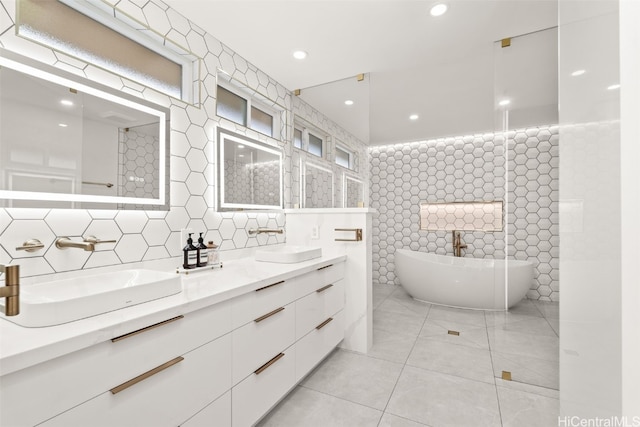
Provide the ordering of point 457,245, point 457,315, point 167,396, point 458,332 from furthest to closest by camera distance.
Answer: point 457,245, point 457,315, point 458,332, point 167,396

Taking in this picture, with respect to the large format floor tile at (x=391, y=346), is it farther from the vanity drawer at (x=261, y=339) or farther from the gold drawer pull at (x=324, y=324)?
the vanity drawer at (x=261, y=339)

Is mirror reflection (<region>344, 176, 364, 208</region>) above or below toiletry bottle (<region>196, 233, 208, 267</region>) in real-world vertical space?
above

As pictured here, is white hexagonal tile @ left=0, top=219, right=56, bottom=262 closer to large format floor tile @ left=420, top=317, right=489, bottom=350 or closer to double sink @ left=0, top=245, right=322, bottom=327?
double sink @ left=0, top=245, right=322, bottom=327

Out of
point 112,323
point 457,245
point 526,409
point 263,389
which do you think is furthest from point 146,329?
point 457,245

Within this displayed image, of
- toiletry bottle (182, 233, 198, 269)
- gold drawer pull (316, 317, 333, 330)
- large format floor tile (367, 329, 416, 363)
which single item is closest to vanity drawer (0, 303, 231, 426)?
toiletry bottle (182, 233, 198, 269)

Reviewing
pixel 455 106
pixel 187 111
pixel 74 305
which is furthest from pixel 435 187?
pixel 74 305

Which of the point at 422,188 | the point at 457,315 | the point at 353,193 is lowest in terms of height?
the point at 457,315

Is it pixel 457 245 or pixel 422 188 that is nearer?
pixel 457 245

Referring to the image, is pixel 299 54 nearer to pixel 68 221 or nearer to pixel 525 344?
pixel 68 221

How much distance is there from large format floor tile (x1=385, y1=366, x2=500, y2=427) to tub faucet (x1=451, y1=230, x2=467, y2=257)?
8.55ft

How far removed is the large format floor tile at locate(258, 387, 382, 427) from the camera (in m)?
1.58

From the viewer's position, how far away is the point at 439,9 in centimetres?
187

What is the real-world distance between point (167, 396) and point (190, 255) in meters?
0.85

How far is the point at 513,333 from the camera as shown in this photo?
85.4 inches
